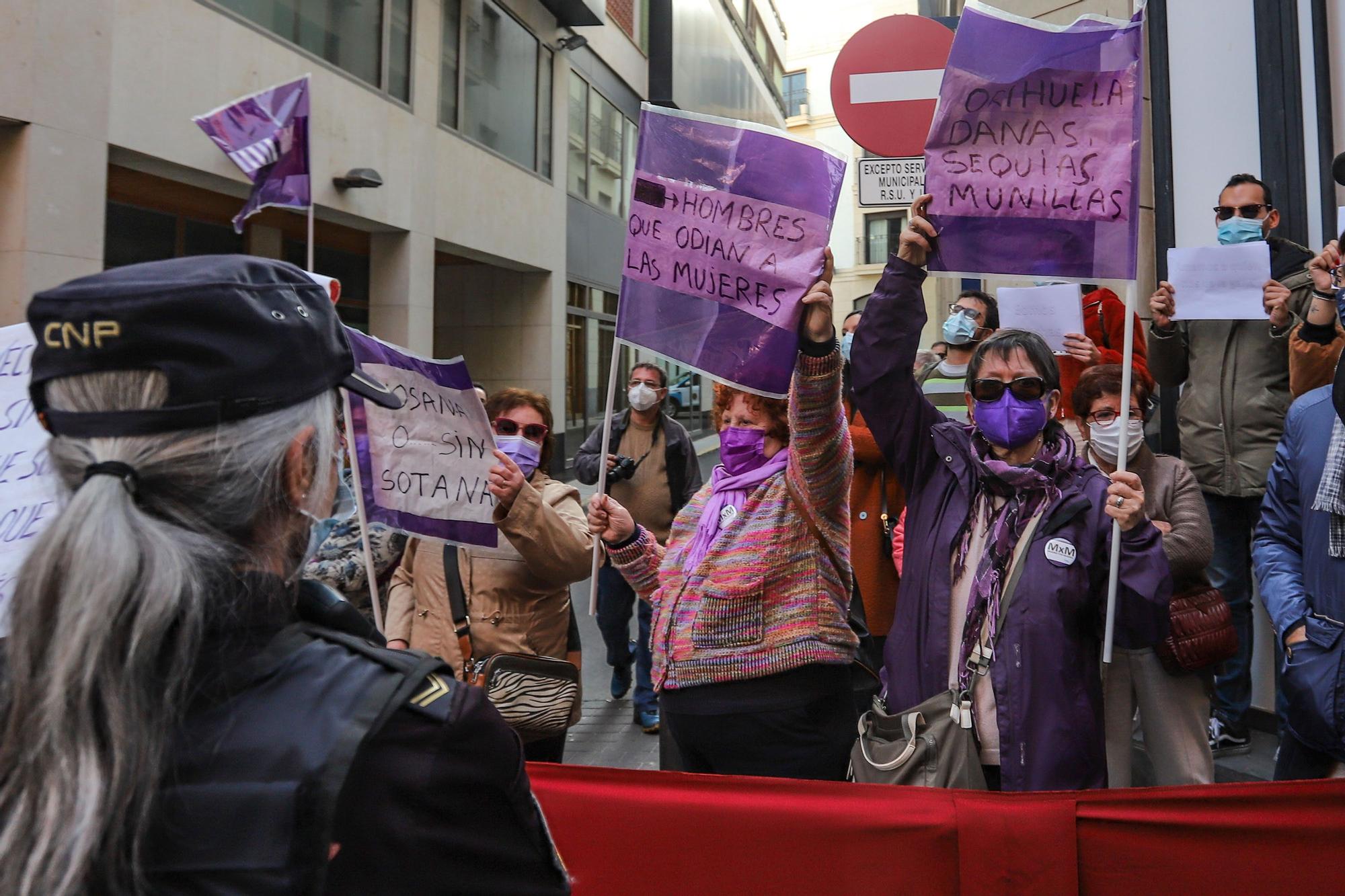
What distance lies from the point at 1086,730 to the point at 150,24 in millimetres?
10054

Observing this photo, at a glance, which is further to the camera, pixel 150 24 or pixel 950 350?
pixel 150 24

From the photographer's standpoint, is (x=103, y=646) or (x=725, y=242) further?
(x=725, y=242)

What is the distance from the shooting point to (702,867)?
2617mm

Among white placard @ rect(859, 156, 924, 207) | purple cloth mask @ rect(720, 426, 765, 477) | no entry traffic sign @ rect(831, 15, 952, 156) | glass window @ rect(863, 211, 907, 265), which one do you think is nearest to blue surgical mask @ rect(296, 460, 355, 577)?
purple cloth mask @ rect(720, 426, 765, 477)

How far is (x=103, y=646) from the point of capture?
984 millimetres

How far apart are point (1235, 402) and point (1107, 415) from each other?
125cm

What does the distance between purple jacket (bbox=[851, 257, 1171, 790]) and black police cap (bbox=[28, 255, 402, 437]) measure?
190cm

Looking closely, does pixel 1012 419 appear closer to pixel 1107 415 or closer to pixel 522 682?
pixel 1107 415

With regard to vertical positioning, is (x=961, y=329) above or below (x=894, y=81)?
below

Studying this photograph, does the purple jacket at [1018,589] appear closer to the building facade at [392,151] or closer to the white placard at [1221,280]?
the white placard at [1221,280]

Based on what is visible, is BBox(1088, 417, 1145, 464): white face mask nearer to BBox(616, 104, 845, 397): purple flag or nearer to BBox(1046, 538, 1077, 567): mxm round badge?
BBox(1046, 538, 1077, 567): mxm round badge

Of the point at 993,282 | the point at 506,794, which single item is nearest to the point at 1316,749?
the point at 506,794

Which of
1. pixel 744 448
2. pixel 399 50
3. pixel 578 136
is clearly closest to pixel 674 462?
pixel 744 448

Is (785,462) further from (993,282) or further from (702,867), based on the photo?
(993,282)
